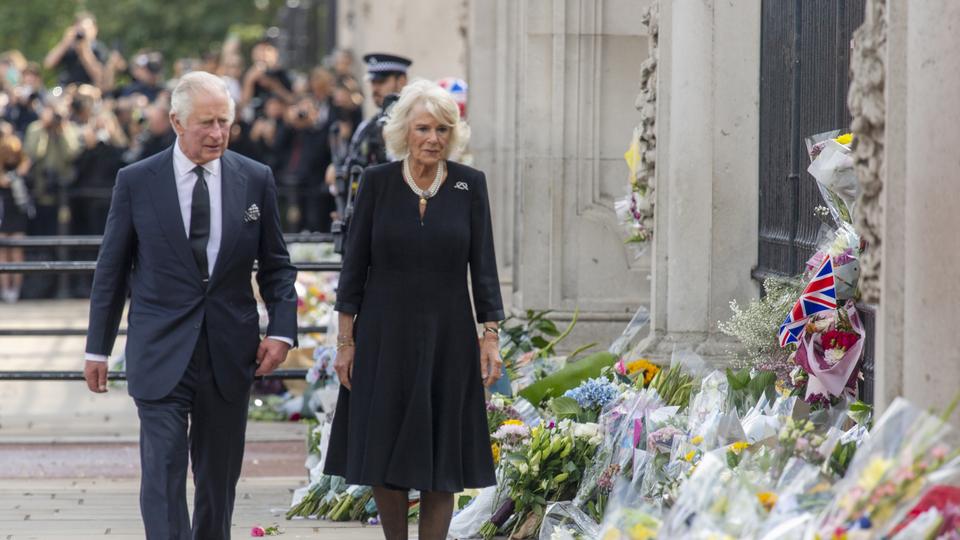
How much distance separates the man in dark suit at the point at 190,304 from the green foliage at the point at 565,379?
1.96m

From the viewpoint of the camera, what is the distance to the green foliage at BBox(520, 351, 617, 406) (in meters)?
8.29

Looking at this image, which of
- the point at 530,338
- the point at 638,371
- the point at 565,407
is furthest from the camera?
the point at 530,338

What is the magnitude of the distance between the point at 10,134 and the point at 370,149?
10.9 metres

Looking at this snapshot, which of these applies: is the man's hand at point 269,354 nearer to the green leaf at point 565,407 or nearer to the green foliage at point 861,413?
the green leaf at point 565,407

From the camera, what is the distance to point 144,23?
43656 millimetres

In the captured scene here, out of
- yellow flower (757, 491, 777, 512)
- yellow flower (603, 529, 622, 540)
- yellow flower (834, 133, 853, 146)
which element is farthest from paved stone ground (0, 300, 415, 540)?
yellow flower (757, 491, 777, 512)

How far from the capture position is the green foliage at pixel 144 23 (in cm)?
4347

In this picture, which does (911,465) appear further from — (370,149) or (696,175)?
(370,149)

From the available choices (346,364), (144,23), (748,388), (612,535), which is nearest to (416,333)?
(346,364)

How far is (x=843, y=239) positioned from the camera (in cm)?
640

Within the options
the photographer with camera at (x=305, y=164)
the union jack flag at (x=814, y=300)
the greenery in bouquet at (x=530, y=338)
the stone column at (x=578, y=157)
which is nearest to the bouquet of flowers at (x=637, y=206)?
the greenery in bouquet at (x=530, y=338)

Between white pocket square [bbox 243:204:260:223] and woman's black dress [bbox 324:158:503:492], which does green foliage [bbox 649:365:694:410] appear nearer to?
woman's black dress [bbox 324:158:503:492]

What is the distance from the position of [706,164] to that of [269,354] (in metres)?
2.76

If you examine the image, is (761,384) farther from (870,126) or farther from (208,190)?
(208,190)
